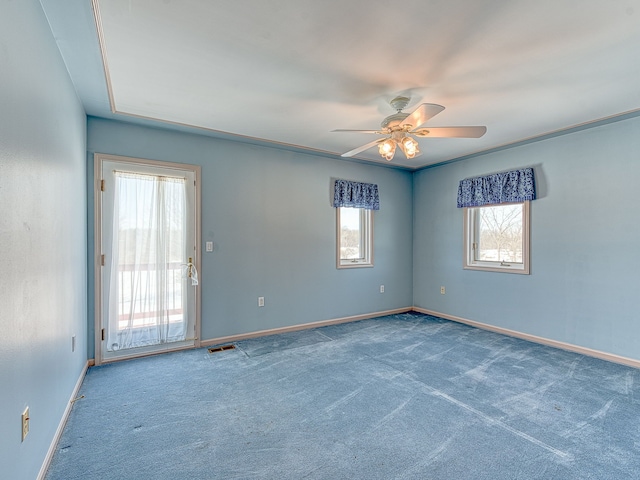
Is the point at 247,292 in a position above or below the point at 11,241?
below

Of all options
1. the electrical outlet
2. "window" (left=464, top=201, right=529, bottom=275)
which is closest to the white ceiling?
"window" (left=464, top=201, right=529, bottom=275)

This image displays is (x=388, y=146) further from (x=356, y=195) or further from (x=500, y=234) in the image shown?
(x=500, y=234)

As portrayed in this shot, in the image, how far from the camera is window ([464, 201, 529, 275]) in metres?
4.12

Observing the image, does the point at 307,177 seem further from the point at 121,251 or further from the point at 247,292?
A: the point at 121,251

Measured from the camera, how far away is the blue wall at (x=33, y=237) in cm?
128

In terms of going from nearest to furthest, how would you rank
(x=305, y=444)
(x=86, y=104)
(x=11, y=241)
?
1. (x=11, y=241)
2. (x=305, y=444)
3. (x=86, y=104)

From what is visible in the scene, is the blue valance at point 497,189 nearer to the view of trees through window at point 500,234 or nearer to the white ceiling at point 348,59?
the view of trees through window at point 500,234

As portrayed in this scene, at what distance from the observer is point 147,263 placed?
3385mm

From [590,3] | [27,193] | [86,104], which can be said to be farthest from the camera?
[86,104]

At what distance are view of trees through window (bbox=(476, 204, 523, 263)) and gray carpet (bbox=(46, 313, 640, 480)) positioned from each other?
1306 mm

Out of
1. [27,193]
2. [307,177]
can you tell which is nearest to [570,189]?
[307,177]

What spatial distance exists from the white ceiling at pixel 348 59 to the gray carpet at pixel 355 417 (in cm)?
252

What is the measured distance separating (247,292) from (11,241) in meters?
2.82

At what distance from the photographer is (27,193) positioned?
1.49m
